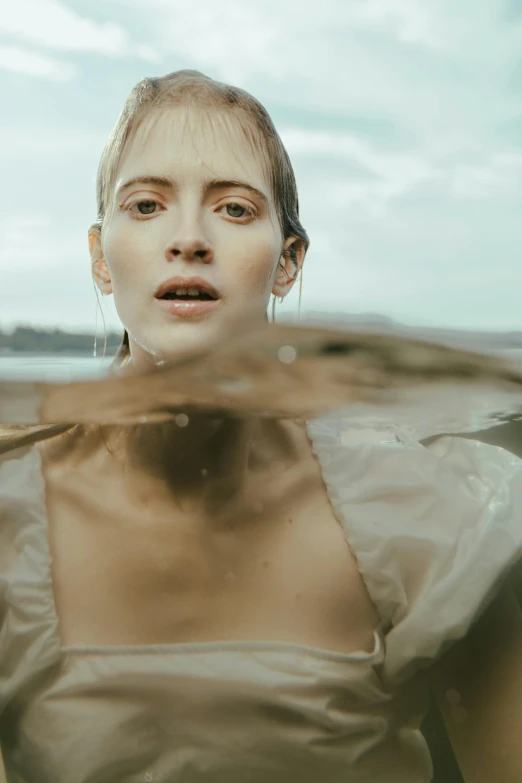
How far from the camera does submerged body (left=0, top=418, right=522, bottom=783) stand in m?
1.84

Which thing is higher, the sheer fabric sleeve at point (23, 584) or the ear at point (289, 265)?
the ear at point (289, 265)

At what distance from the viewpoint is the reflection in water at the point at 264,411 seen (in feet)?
5.44

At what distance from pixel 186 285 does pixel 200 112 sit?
525 mm

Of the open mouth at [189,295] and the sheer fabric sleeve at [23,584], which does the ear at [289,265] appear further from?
the sheer fabric sleeve at [23,584]

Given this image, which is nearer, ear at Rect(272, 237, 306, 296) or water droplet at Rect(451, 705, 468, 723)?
water droplet at Rect(451, 705, 468, 723)

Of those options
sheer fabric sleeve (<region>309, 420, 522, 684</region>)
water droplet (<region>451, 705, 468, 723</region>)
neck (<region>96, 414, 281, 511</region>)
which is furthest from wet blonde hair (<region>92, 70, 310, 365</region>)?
water droplet (<region>451, 705, 468, 723</region>)

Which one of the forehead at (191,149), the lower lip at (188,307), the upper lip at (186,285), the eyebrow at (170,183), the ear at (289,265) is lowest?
the lower lip at (188,307)

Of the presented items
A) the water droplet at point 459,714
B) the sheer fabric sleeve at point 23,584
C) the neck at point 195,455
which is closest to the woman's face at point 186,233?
the neck at point 195,455

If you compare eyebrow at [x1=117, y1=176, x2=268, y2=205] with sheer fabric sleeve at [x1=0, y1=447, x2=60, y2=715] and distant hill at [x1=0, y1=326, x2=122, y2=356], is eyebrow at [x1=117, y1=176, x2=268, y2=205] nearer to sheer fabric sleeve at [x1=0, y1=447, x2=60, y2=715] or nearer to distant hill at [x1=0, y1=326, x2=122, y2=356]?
distant hill at [x1=0, y1=326, x2=122, y2=356]

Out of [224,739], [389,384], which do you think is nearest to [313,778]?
[224,739]

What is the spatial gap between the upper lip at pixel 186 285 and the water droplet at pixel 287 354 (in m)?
0.33

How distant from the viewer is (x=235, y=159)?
1.96m

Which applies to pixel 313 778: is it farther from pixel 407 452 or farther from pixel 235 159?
pixel 235 159

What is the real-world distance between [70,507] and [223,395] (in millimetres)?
639
